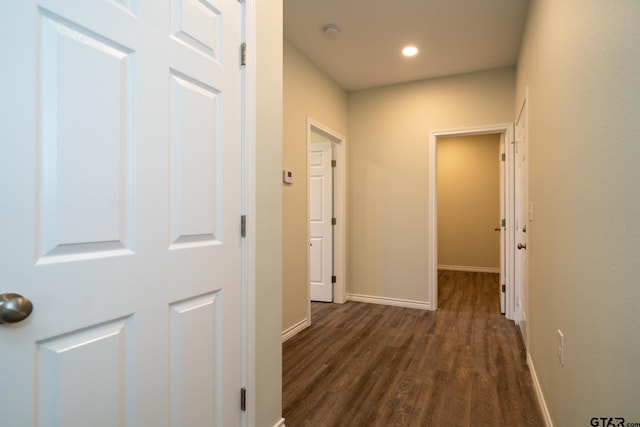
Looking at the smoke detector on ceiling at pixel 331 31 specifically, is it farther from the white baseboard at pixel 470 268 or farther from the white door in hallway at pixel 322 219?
the white baseboard at pixel 470 268

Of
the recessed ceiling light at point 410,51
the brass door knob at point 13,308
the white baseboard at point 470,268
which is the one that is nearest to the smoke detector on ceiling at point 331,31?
A: the recessed ceiling light at point 410,51

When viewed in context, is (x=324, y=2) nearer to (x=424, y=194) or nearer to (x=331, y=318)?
(x=424, y=194)

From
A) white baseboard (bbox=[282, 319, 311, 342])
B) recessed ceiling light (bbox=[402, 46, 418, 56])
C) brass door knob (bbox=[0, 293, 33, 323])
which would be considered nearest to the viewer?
brass door knob (bbox=[0, 293, 33, 323])

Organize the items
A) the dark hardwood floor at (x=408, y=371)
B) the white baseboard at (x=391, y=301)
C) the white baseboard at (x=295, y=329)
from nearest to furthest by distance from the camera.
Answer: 1. the dark hardwood floor at (x=408, y=371)
2. the white baseboard at (x=295, y=329)
3. the white baseboard at (x=391, y=301)

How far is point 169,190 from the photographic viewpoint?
1.15 m

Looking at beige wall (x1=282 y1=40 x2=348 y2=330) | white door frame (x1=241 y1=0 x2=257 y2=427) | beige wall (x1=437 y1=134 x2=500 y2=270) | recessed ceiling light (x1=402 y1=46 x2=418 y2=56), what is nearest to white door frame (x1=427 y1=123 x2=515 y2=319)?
recessed ceiling light (x1=402 y1=46 x2=418 y2=56)

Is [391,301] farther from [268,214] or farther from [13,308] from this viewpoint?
[13,308]

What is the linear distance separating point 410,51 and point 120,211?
3.22 meters

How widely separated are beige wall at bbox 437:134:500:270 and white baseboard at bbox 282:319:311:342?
13.6ft

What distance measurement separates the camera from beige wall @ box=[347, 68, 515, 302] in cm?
386

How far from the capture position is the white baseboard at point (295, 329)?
3121mm

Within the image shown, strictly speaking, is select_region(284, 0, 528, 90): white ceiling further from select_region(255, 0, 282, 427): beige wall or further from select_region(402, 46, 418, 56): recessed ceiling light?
select_region(255, 0, 282, 427): beige wall

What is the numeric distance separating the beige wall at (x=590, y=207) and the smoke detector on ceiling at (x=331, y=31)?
1.60m

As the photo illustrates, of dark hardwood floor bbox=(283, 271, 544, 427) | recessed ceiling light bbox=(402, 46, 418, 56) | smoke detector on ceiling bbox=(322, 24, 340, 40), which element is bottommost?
dark hardwood floor bbox=(283, 271, 544, 427)
